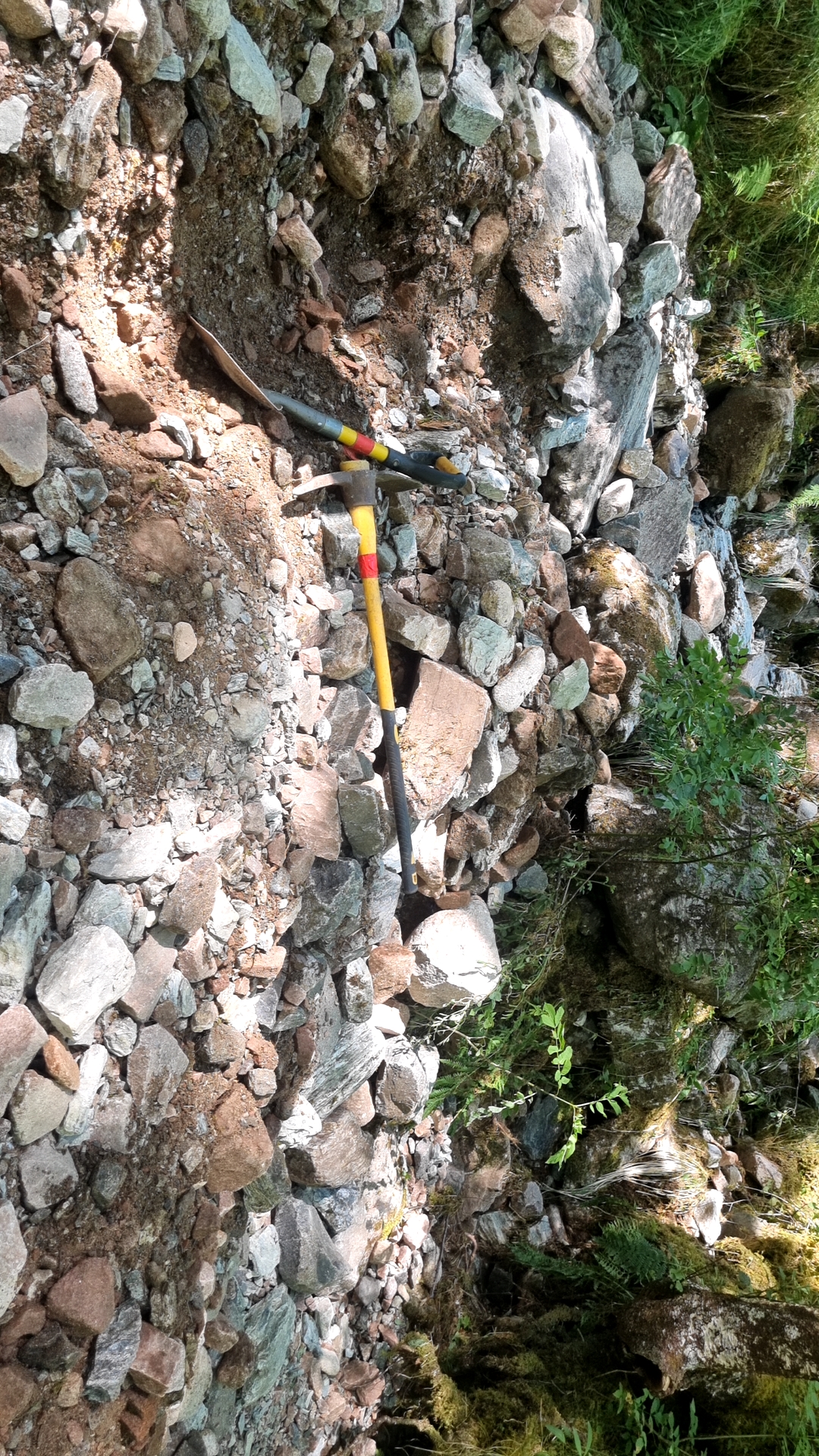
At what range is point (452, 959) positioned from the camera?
2738 millimetres

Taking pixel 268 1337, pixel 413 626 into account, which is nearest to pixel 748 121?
pixel 413 626

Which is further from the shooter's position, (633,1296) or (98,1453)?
(633,1296)

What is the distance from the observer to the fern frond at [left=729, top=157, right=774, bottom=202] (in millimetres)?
3412

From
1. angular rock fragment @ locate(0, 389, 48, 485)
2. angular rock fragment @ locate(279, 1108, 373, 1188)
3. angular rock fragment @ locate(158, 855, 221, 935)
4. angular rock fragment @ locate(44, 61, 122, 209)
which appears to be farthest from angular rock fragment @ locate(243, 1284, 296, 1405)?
angular rock fragment @ locate(44, 61, 122, 209)

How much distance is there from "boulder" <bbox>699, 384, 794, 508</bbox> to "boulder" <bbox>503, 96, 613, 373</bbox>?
1.29 meters

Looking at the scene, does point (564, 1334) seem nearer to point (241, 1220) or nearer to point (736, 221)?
point (241, 1220)

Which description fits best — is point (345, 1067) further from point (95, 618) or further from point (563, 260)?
point (563, 260)

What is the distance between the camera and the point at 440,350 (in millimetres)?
2762

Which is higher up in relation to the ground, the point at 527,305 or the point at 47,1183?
the point at 527,305

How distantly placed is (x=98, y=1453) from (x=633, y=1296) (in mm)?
1954

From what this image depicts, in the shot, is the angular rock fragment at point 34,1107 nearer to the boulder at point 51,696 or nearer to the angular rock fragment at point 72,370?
the boulder at point 51,696

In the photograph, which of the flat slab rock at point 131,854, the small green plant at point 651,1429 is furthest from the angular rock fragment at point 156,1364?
the small green plant at point 651,1429

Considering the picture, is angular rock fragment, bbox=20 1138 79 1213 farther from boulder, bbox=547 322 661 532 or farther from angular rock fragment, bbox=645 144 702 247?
angular rock fragment, bbox=645 144 702 247

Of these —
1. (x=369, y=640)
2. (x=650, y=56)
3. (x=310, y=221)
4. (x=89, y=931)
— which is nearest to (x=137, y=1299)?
(x=89, y=931)
